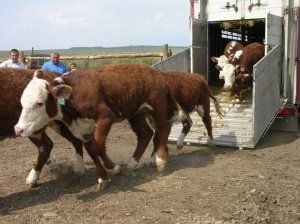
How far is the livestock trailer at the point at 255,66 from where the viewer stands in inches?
324

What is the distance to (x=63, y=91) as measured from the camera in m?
5.27

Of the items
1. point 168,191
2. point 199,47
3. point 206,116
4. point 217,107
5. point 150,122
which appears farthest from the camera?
point 199,47

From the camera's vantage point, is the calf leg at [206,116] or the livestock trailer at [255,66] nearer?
the calf leg at [206,116]

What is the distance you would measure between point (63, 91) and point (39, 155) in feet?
4.50

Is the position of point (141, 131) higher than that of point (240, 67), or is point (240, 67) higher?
point (240, 67)

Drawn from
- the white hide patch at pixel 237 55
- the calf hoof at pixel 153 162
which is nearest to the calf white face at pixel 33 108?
the calf hoof at pixel 153 162

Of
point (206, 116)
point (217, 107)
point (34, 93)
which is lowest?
point (206, 116)

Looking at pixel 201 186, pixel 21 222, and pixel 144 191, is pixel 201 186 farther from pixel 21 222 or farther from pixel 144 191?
pixel 21 222

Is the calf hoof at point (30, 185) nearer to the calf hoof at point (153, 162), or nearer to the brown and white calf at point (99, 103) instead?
the brown and white calf at point (99, 103)

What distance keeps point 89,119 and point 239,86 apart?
5032mm

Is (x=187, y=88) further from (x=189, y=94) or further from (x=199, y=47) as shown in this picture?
(x=199, y=47)

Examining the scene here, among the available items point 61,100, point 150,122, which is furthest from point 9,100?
point 150,122

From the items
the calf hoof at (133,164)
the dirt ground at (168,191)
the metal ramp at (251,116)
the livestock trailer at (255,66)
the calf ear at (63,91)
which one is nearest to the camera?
the dirt ground at (168,191)

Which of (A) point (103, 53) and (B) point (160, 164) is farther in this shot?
(A) point (103, 53)
